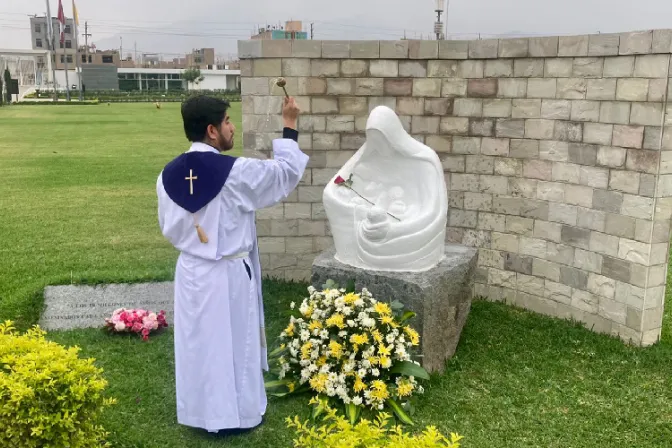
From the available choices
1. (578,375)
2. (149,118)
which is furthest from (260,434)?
(149,118)

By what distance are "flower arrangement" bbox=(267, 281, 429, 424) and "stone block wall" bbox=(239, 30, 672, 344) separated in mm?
2295

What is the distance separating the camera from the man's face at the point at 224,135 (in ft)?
12.3

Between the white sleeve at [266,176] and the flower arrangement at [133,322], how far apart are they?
2620 millimetres

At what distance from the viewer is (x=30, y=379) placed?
3084 millimetres

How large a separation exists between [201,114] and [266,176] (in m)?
0.51

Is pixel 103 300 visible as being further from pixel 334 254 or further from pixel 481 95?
pixel 481 95

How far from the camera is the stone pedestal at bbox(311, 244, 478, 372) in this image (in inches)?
189

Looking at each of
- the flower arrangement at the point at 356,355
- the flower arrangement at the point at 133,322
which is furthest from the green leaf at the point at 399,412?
the flower arrangement at the point at 133,322

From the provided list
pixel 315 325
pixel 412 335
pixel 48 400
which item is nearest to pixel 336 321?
pixel 315 325

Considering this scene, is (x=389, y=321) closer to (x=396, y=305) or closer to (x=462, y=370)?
(x=396, y=305)

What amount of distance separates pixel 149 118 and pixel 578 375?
2911 centimetres

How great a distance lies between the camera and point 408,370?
455 cm

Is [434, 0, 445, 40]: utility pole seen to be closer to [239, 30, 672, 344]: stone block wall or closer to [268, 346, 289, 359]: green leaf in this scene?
[239, 30, 672, 344]: stone block wall

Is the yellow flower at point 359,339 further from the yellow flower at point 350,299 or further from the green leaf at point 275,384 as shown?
the green leaf at point 275,384
